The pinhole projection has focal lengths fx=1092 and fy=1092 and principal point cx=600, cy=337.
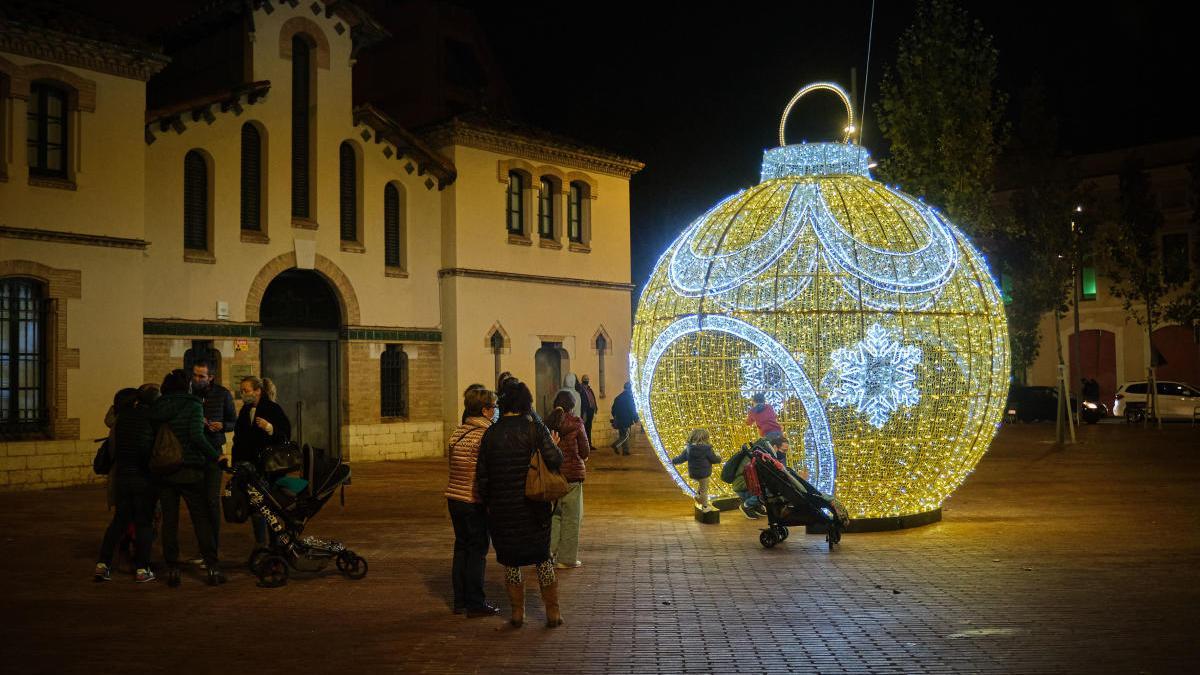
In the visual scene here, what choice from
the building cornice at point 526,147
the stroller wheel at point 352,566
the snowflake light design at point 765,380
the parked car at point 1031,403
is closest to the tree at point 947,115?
the building cornice at point 526,147

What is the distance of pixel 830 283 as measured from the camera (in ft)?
38.6

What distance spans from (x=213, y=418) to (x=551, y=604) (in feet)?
18.9

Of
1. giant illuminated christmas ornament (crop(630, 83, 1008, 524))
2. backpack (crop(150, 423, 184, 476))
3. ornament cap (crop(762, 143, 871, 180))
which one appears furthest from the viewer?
ornament cap (crop(762, 143, 871, 180))

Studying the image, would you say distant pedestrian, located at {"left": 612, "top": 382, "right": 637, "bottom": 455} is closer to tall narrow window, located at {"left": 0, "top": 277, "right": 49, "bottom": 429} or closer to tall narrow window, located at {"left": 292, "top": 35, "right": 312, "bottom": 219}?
tall narrow window, located at {"left": 292, "top": 35, "right": 312, "bottom": 219}

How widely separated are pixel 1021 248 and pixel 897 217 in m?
23.8

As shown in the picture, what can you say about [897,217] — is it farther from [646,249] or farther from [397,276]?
[646,249]

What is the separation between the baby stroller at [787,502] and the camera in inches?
438

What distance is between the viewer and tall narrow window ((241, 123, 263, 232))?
21547 millimetres

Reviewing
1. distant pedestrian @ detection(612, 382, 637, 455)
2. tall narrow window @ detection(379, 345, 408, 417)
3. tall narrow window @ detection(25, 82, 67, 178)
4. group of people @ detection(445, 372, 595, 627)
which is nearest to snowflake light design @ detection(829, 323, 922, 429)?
group of people @ detection(445, 372, 595, 627)

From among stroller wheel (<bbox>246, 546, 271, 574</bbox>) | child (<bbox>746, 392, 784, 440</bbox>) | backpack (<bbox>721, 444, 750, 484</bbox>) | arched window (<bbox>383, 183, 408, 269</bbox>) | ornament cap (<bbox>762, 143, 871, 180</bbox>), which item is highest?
arched window (<bbox>383, 183, 408, 269</bbox>)

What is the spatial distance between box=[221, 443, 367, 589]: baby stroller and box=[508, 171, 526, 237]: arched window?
17249 mm

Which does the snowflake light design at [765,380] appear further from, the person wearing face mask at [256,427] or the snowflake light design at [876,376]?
the person wearing face mask at [256,427]

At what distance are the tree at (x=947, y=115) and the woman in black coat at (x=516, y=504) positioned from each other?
69.3ft

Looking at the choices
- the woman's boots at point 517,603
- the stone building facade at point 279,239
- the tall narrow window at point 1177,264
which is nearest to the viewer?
the woman's boots at point 517,603
